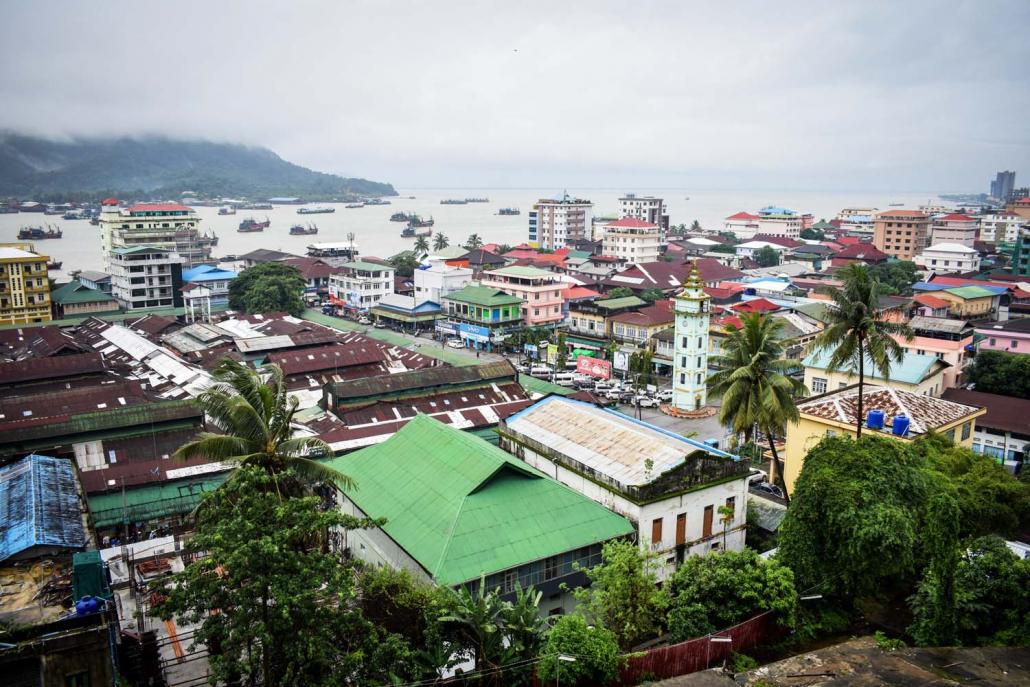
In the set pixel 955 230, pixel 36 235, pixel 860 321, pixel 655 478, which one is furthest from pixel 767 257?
pixel 36 235

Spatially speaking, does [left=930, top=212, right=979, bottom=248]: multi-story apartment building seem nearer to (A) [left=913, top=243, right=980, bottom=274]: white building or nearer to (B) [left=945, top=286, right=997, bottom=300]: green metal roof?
(A) [left=913, top=243, right=980, bottom=274]: white building

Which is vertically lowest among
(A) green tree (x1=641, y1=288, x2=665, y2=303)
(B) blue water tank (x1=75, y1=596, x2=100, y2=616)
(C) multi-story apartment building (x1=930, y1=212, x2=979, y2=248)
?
(A) green tree (x1=641, y1=288, x2=665, y2=303)

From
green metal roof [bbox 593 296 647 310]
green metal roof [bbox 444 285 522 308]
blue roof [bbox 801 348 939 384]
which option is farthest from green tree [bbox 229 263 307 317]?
blue roof [bbox 801 348 939 384]

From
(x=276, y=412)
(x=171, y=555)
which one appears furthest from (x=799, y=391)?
(x=171, y=555)

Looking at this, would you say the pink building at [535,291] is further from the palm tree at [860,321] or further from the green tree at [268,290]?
the palm tree at [860,321]

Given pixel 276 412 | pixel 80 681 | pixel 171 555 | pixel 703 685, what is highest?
pixel 276 412

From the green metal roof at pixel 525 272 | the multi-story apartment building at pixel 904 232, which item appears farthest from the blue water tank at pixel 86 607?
the multi-story apartment building at pixel 904 232

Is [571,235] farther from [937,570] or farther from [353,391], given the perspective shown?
[937,570]
